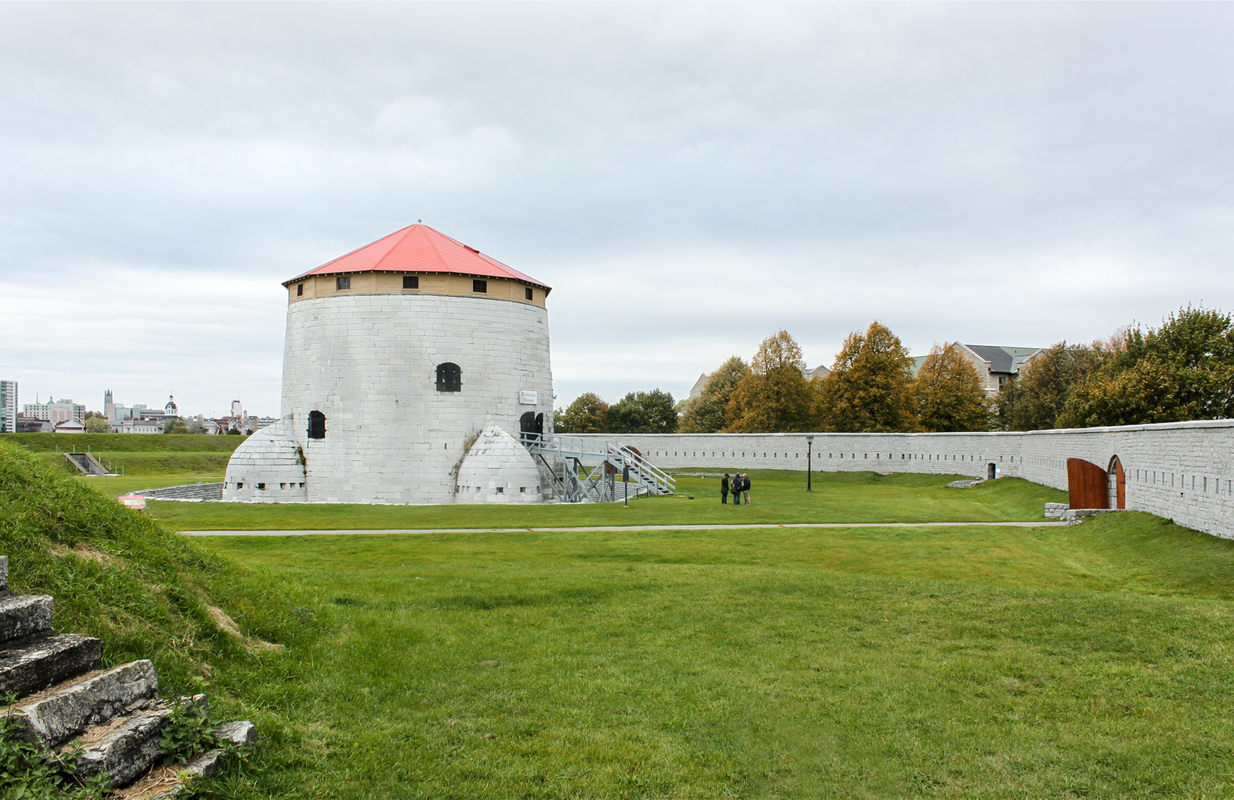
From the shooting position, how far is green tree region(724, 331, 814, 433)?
6031cm

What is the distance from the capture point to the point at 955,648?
8.95 meters

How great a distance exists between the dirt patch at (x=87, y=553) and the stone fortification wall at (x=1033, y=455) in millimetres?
19195

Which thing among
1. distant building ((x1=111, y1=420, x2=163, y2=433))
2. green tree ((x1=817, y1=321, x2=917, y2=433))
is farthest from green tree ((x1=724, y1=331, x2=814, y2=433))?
distant building ((x1=111, y1=420, x2=163, y2=433))

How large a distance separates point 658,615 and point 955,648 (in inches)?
143

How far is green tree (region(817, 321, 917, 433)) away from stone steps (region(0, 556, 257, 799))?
52223 mm

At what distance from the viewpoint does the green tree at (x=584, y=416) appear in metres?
81.6

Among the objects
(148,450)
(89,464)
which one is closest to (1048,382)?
(89,464)

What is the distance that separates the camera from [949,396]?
5850 cm

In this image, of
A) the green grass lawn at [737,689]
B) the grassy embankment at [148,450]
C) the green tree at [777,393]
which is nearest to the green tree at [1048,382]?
the green tree at [777,393]

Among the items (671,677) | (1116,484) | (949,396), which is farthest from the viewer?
(949,396)

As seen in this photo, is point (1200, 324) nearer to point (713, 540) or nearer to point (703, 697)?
point (713, 540)

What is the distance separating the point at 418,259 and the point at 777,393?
33.4 m

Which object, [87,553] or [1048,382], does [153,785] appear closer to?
[87,553]

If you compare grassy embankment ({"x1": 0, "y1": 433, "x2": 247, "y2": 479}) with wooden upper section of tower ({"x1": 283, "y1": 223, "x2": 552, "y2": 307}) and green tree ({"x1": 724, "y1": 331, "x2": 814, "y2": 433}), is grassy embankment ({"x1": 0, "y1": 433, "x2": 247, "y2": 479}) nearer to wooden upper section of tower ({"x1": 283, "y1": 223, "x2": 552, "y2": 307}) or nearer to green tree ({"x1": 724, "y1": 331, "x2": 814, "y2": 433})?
wooden upper section of tower ({"x1": 283, "y1": 223, "x2": 552, "y2": 307})
